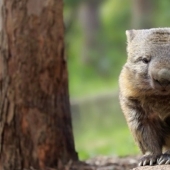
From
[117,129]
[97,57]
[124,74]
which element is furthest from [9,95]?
[97,57]

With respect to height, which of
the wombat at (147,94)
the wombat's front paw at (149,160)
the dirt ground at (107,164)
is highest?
the wombat at (147,94)

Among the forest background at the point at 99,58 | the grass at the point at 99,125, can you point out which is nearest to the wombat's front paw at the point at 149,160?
the forest background at the point at 99,58

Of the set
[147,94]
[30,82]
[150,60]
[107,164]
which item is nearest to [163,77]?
[150,60]

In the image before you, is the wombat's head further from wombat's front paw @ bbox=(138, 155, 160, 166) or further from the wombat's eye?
wombat's front paw @ bbox=(138, 155, 160, 166)

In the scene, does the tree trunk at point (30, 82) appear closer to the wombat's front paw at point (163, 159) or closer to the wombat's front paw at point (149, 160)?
the wombat's front paw at point (149, 160)

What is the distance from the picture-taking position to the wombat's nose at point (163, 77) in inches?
249

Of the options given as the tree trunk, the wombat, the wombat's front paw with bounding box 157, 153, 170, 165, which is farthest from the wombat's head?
the tree trunk

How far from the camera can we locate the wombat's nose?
6.32 metres

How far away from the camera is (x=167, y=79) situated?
6.32 meters

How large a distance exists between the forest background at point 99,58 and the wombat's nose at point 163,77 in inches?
268

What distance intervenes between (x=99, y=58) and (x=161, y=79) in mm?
18220

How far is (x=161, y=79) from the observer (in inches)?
250

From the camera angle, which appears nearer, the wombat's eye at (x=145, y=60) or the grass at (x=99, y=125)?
the wombat's eye at (x=145, y=60)

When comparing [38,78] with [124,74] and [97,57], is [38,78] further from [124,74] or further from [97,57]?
[97,57]
